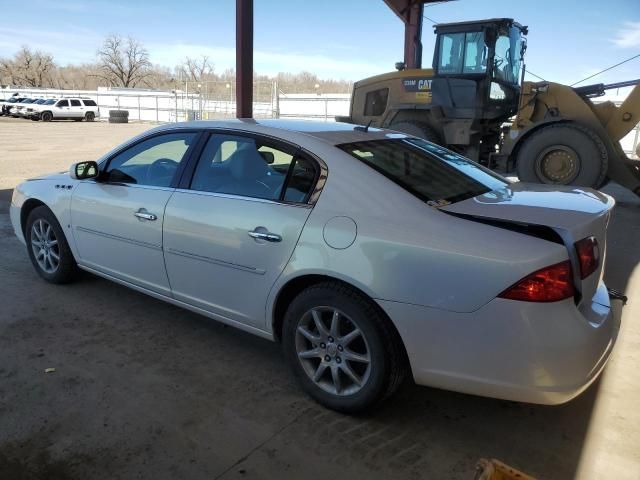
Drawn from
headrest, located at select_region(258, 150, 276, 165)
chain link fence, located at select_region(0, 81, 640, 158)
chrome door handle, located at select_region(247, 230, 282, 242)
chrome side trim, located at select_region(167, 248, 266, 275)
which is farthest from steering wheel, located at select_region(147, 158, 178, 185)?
chain link fence, located at select_region(0, 81, 640, 158)

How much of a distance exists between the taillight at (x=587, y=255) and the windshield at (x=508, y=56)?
8563mm

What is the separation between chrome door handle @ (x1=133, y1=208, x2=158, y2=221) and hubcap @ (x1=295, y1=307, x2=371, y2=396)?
1347 mm

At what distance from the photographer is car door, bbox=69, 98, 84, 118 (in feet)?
122

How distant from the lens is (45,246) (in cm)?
451

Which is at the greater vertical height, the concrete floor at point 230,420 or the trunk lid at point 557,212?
the trunk lid at point 557,212

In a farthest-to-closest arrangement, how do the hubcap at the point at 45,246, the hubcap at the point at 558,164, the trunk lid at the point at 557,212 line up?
the hubcap at the point at 558,164 < the hubcap at the point at 45,246 < the trunk lid at the point at 557,212

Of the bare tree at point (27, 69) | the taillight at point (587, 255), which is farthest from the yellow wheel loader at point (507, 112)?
the bare tree at point (27, 69)

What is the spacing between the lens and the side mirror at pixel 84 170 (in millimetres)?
3977

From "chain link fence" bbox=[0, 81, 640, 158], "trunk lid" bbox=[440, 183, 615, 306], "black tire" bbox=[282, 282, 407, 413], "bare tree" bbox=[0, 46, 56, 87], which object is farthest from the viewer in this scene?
"bare tree" bbox=[0, 46, 56, 87]

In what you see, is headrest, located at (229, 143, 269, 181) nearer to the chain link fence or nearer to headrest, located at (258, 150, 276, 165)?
headrest, located at (258, 150, 276, 165)

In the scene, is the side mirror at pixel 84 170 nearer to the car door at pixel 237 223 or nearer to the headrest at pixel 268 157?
the car door at pixel 237 223

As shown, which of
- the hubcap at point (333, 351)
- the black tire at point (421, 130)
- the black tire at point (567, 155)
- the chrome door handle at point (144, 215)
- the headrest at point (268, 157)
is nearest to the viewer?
the hubcap at point (333, 351)

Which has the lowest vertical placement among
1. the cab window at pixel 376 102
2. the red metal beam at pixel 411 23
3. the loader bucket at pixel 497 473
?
the loader bucket at pixel 497 473

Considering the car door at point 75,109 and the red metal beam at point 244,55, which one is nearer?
the red metal beam at point 244,55
